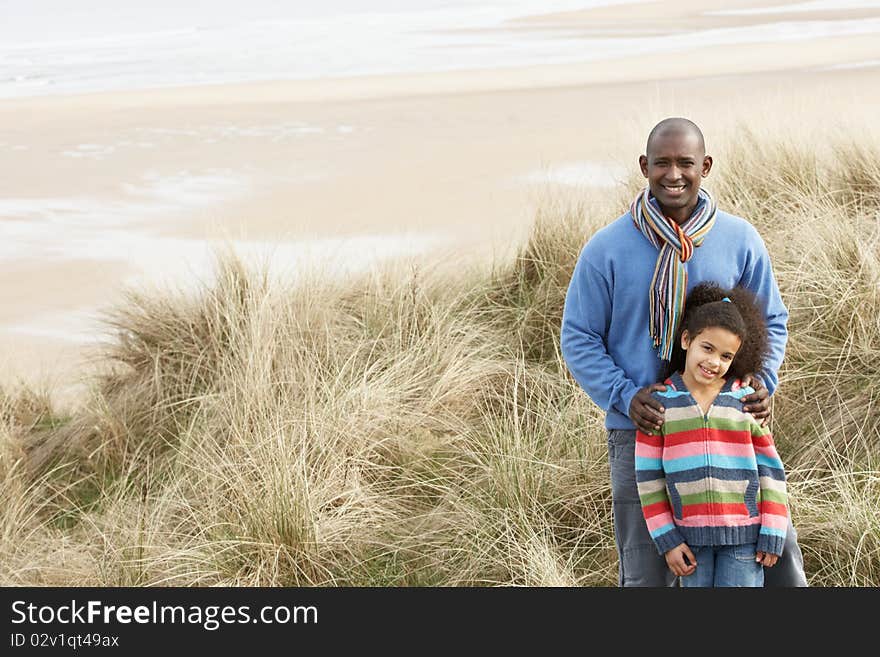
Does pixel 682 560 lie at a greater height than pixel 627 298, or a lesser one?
lesser

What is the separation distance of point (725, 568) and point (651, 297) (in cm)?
77

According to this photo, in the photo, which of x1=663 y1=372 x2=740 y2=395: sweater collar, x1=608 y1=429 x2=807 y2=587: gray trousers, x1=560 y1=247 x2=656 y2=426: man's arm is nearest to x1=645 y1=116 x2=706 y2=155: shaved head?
x1=560 y1=247 x2=656 y2=426: man's arm

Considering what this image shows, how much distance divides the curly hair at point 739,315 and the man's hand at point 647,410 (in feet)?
0.58

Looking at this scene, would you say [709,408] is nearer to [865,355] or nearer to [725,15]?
[865,355]

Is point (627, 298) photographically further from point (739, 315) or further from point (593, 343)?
point (739, 315)

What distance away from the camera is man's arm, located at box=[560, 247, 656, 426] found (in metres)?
3.21

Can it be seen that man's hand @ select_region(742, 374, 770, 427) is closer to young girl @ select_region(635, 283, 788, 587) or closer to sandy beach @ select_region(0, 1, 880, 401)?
young girl @ select_region(635, 283, 788, 587)

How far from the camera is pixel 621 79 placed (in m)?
18.5

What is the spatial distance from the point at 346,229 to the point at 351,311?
3.88 m

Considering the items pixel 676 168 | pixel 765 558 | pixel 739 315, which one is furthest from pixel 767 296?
pixel 765 558

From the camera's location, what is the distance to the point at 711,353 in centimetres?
310

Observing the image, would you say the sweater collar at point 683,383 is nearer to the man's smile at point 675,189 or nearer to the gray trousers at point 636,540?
the gray trousers at point 636,540

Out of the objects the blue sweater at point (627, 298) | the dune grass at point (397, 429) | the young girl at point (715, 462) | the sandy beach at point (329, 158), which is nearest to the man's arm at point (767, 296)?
the blue sweater at point (627, 298)

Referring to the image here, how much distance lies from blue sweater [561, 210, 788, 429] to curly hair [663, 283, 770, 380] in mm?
47
